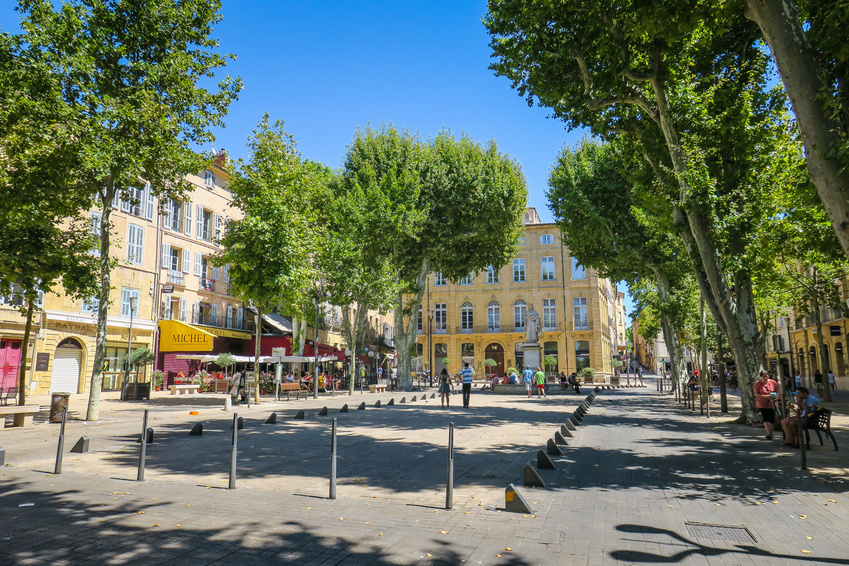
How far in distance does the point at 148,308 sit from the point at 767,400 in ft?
91.8

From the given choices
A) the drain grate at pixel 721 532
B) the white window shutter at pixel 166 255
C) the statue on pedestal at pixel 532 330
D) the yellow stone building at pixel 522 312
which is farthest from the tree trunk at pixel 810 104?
the yellow stone building at pixel 522 312

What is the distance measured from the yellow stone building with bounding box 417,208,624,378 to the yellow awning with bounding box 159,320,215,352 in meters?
32.4

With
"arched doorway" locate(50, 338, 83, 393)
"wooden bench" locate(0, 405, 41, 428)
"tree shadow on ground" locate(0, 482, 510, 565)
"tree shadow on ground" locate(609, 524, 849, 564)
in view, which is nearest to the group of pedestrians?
"tree shadow on ground" locate(609, 524, 849, 564)

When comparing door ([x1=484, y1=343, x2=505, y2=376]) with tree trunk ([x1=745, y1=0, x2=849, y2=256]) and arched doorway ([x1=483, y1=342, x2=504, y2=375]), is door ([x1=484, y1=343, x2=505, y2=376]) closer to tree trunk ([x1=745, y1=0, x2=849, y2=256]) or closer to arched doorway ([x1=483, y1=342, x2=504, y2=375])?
arched doorway ([x1=483, y1=342, x2=504, y2=375])

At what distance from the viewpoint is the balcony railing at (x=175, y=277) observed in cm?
3036

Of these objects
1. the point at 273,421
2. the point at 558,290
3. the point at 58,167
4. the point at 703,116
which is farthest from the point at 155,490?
the point at 558,290

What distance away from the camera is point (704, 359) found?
61.3ft

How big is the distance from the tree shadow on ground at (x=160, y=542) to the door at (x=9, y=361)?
2017 centimetres

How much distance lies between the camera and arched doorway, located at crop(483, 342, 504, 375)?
5525cm

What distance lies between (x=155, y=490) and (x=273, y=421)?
7.54 m

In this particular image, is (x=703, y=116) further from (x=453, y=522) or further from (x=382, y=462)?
(x=453, y=522)

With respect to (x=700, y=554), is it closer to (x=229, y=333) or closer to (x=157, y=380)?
(x=157, y=380)

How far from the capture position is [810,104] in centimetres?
661

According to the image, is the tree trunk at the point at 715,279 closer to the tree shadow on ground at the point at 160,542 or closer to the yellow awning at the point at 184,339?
the tree shadow on ground at the point at 160,542
